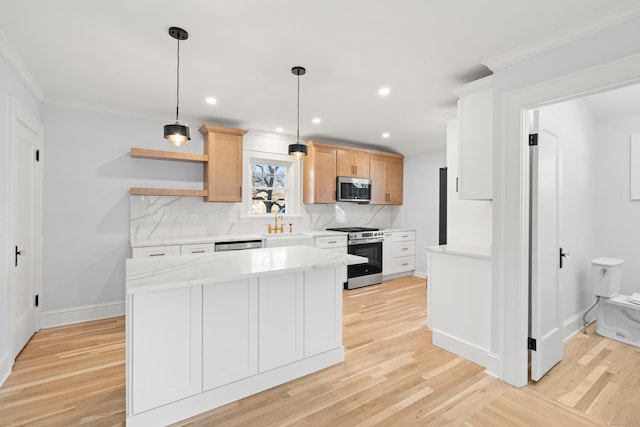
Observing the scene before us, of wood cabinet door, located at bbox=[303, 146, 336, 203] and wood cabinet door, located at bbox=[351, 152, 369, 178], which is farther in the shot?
wood cabinet door, located at bbox=[351, 152, 369, 178]

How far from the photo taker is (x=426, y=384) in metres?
2.37

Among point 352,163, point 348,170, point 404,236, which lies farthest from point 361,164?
point 404,236

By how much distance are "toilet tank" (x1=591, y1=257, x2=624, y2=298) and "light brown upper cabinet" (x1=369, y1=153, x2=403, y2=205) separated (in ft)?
11.0

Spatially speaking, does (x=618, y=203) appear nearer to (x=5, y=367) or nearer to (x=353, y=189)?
(x=353, y=189)

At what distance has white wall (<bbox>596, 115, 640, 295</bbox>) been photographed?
355 cm

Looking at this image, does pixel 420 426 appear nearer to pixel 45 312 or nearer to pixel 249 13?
pixel 249 13

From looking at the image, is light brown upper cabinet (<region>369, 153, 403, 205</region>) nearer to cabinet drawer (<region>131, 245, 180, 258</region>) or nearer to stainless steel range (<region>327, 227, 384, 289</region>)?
stainless steel range (<region>327, 227, 384, 289</region>)

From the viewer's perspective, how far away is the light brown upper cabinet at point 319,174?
512cm

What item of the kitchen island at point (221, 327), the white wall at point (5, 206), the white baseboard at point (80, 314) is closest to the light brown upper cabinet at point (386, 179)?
the kitchen island at point (221, 327)

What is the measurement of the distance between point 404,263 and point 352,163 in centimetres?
212

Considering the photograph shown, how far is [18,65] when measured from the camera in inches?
103

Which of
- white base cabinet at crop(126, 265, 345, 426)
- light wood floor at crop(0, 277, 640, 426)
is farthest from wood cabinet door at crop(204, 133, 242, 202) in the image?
white base cabinet at crop(126, 265, 345, 426)

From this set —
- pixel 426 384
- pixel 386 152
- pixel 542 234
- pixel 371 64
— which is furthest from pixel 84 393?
pixel 386 152

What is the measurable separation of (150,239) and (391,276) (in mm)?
3976
